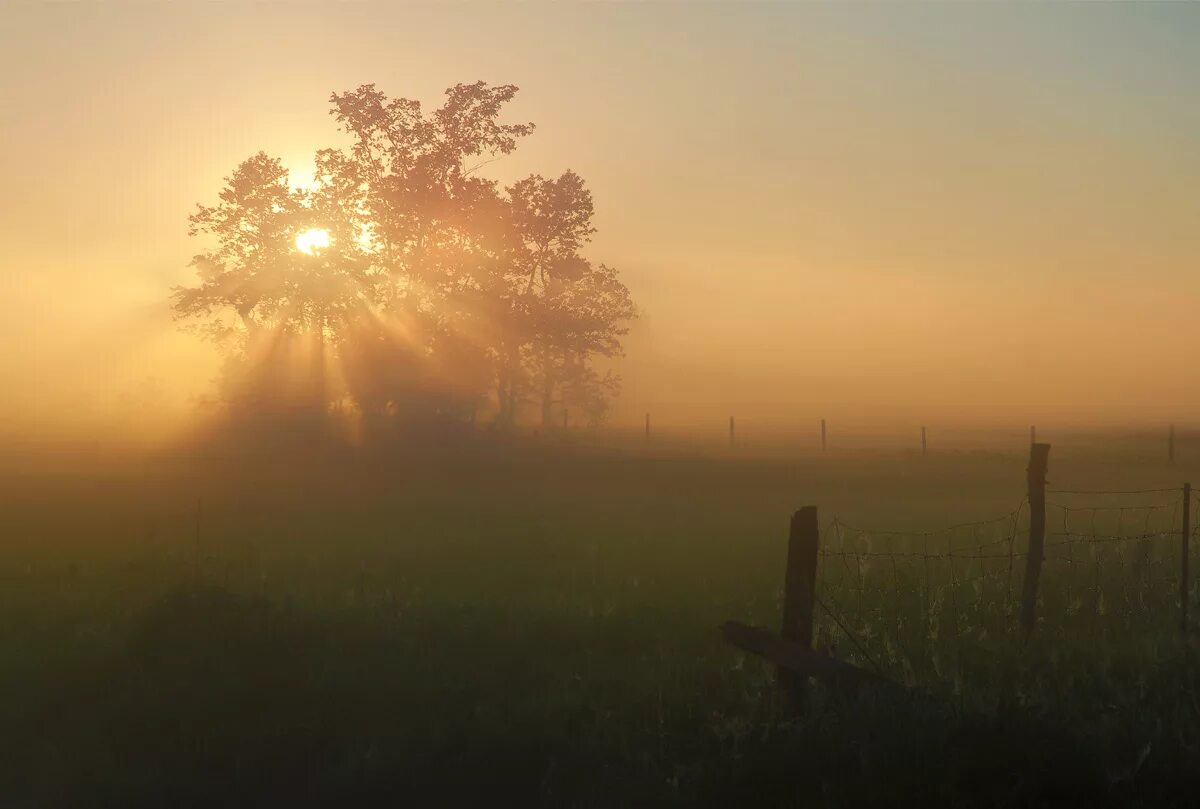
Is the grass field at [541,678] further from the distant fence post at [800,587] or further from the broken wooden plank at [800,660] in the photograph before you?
the distant fence post at [800,587]

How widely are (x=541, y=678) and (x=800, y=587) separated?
11.8 feet

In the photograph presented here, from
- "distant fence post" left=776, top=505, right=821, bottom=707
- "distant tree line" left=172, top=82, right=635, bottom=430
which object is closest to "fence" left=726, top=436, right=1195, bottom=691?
"distant fence post" left=776, top=505, right=821, bottom=707

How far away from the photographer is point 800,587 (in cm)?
1027

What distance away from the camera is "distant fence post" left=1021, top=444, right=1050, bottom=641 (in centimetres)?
1328

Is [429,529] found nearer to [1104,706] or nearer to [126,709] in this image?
[126,709]

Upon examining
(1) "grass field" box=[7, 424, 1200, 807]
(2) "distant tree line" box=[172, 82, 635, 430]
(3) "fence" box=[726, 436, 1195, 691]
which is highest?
(2) "distant tree line" box=[172, 82, 635, 430]

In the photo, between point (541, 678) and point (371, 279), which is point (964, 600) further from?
point (371, 279)

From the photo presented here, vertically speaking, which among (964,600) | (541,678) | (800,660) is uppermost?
(800,660)

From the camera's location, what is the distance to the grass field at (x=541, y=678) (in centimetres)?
880

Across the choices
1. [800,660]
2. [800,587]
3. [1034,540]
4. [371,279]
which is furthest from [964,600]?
[371,279]

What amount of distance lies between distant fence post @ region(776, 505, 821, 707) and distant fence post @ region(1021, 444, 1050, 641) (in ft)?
14.2

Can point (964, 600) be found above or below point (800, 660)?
below

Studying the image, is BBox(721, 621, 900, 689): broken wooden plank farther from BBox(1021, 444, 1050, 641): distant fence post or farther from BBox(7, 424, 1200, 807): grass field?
BBox(1021, 444, 1050, 641): distant fence post

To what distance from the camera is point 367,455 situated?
40.9 meters
